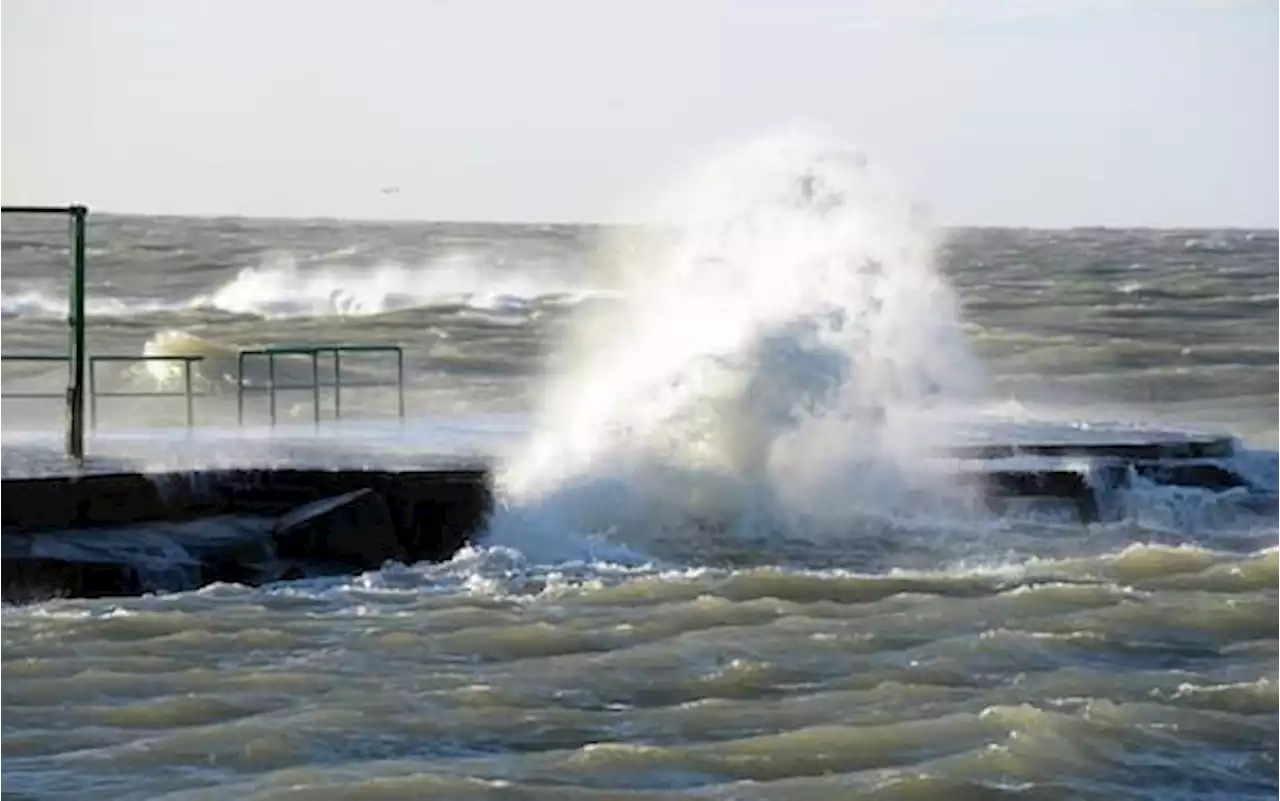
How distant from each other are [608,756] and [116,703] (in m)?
2.56

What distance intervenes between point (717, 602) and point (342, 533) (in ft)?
10.2

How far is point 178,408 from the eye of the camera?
2677cm

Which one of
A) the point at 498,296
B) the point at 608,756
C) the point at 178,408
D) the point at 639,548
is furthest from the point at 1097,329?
the point at 608,756

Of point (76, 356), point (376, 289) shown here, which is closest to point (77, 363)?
point (76, 356)

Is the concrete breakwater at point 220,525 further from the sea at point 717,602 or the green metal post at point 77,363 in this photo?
the green metal post at point 77,363

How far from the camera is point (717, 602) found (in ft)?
46.2

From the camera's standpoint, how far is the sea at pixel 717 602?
10.2 m

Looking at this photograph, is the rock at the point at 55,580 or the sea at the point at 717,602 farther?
the rock at the point at 55,580

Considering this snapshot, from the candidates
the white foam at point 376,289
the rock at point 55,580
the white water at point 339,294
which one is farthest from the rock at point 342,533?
the white foam at point 376,289

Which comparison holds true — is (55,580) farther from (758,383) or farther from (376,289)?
(376,289)

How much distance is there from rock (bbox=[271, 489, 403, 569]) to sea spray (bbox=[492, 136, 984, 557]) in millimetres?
1087

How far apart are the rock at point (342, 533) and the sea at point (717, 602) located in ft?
1.59

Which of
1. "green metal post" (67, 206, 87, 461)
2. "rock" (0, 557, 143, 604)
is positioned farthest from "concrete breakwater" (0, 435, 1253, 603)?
"green metal post" (67, 206, 87, 461)

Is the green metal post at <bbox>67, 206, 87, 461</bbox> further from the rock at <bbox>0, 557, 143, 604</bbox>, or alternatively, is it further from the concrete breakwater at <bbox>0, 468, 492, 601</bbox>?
the rock at <bbox>0, 557, 143, 604</bbox>
